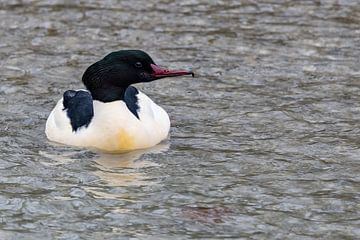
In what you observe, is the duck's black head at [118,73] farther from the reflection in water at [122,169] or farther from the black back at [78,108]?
the reflection in water at [122,169]

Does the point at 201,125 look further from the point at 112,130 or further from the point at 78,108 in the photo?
the point at 78,108

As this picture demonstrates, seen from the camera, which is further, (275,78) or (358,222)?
(275,78)

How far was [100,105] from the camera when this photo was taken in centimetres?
1212

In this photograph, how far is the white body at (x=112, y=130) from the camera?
12.0m

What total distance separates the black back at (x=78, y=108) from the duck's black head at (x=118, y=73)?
0.82ft

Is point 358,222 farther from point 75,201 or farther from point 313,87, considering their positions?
point 313,87

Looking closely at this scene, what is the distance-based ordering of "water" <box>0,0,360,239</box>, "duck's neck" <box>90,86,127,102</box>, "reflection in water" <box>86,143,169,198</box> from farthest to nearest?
"duck's neck" <box>90,86,127,102</box>, "reflection in water" <box>86,143,169,198</box>, "water" <box>0,0,360,239</box>

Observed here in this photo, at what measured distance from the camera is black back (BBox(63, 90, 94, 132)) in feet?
40.1

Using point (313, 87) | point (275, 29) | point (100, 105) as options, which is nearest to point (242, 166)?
point (100, 105)

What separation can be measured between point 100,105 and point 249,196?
2393mm

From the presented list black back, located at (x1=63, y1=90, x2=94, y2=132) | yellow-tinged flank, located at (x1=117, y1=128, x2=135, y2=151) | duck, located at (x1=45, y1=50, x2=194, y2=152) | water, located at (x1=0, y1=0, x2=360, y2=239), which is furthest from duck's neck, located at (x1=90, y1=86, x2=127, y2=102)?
water, located at (x1=0, y1=0, x2=360, y2=239)

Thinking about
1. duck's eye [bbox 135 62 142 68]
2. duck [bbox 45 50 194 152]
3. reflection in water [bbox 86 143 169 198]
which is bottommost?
reflection in water [bbox 86 143 169 198]

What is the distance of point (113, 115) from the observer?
39.7 ft

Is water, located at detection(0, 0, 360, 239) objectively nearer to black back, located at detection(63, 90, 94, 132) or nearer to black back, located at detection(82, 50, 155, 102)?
black back, located at detection(63, 90, 94, 132)
